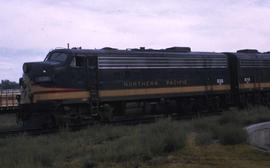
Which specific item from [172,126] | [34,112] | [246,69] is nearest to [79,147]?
[172,126]

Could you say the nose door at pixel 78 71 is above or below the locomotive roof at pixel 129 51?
below

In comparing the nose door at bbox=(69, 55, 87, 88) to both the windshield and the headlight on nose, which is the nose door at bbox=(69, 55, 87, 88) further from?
the headlight on nose

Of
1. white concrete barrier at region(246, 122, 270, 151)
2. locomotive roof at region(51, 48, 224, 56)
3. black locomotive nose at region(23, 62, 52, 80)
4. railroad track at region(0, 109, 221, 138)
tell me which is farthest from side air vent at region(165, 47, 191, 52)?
white concrete barrier at region(246, 122, 270, 151)

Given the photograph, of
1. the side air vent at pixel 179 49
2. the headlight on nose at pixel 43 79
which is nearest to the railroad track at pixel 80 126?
the headlight on nose at pixel 43 79

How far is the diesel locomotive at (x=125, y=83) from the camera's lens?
19.8m

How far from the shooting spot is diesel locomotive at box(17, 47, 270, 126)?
19.8 metres

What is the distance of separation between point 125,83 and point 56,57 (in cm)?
328

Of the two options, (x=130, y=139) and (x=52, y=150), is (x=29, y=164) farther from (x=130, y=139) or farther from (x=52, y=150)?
(x=130, y=139)

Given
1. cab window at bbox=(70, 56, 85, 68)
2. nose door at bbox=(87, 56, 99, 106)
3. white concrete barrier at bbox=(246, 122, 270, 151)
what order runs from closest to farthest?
white concrete barrier at bbox=(246, 122, 270, 151) → cab window at bbox=(70, 56, 85, 68) → nose door at bbox=(87, 56, 99, 106)

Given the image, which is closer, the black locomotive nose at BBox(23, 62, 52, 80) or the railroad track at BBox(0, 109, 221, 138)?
the railroad track at BBox(0, 109, 221, 138)

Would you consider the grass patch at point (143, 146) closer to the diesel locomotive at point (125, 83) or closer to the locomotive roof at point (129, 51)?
the diesel locomotive at point (125, 83)

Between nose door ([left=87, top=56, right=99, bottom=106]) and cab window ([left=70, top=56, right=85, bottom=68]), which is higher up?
cab window ([left=70, top=56, right=85, bottom=68])

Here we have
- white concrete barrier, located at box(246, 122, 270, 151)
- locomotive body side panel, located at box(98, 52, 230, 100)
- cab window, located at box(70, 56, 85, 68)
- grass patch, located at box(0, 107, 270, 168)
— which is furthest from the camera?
locomotive body side panel, located at box(98, 52, 230, 100)

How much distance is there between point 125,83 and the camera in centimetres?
2256
